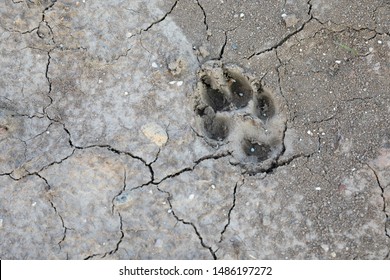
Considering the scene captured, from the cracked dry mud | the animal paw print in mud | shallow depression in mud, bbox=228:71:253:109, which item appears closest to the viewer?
the cracked dry mud

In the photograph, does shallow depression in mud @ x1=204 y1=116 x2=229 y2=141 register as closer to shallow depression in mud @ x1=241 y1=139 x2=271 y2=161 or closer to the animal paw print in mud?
the animal paw print in mud

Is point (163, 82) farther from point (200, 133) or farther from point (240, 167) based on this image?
point (240, 167)

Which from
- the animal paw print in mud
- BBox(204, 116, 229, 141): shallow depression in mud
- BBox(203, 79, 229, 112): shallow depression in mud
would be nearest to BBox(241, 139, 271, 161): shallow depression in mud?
the animal paw print in mud

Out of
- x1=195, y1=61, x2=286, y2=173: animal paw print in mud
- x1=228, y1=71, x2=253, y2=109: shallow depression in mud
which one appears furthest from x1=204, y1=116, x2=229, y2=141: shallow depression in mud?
x1=228, y1=71, x2=253, y2=109: shallow depression in mud

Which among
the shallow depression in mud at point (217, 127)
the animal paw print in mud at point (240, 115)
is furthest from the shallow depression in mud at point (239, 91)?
the shallow depression in mud at point (217, 127)

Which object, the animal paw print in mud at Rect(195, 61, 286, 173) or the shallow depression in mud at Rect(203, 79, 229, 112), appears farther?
the shallow depression in mud at Rect(203, 79, 229, 112)

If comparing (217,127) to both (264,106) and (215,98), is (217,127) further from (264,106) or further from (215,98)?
(264,106)

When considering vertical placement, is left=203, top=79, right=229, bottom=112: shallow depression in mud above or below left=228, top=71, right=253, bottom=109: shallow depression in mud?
below

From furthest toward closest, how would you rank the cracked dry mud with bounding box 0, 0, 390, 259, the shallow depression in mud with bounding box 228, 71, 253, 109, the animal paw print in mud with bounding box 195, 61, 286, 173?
1. the shallow depression in mud with bounding box 228, 71, 253, 109
2. the animal paw print in mud with bounding box 195, 61, 286, 173
3. the cracked dry mud with bounding box 0, 0, 390, 259

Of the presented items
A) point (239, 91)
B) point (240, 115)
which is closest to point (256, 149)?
point (240, 115)
